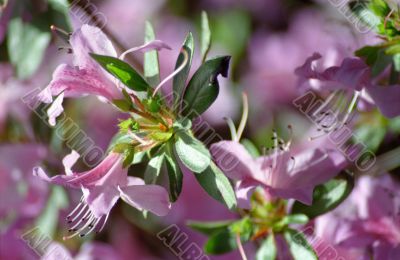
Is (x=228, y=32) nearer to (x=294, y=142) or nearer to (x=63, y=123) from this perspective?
(x=294, y=142)

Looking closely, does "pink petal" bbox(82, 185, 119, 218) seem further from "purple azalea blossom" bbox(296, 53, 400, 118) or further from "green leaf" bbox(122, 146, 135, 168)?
"purple azalea blossom" bbox(296, 53, 400, 118)

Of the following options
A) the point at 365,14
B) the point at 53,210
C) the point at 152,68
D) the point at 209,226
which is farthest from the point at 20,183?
the point at 365,14

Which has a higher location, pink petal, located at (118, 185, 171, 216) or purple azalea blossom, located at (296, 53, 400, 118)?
pink petal, located at (118, 185, 171, 216)

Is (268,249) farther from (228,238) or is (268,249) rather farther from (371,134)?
(371,134)

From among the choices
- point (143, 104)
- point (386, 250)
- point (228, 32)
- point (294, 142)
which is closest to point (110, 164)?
point (143, 104)

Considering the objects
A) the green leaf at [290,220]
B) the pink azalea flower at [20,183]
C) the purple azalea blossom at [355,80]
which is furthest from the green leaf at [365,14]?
the pink azalea flower at [20,183]

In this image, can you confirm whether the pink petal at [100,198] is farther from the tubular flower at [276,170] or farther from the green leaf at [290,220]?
the green leaf at [290,220]

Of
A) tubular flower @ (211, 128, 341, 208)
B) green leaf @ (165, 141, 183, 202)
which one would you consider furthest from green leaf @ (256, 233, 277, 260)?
green leaf @ (165, 141, 183, 202)
